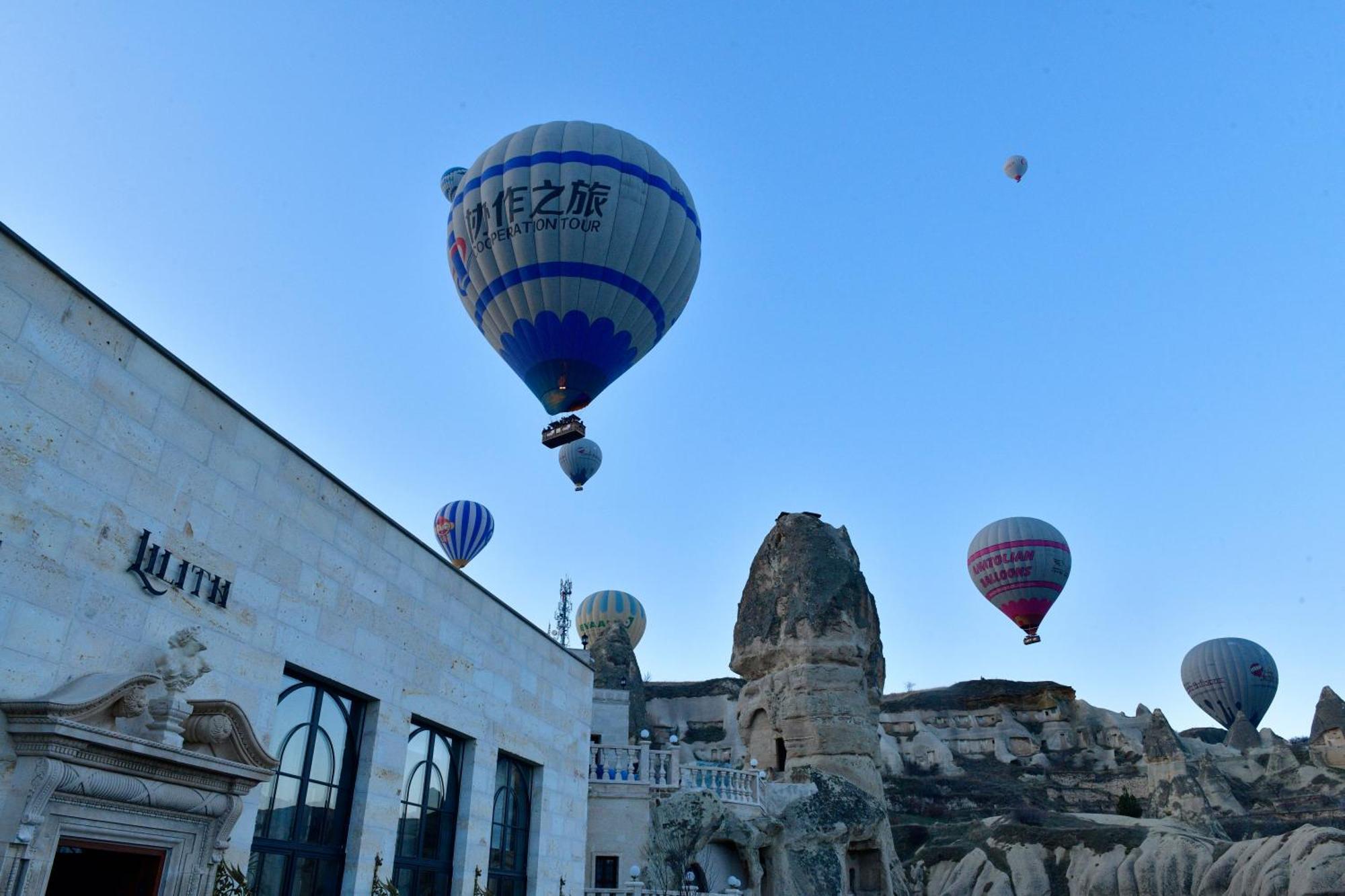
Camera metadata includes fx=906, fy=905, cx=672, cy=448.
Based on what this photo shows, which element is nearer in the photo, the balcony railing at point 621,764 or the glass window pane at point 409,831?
the glass window pane at point 409,831

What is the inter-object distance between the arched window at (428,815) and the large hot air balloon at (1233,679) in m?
63.0

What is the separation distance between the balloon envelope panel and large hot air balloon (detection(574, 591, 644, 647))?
14679 mm

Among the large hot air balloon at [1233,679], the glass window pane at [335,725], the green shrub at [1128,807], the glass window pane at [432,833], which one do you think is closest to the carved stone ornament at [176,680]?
the glass window pane at [335,725]

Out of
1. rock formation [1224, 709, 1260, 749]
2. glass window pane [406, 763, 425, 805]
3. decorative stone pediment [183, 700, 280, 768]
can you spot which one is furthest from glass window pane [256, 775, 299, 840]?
rock formation [1224, 709, 1260, 749]

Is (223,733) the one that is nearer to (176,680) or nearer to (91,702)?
(176,680)

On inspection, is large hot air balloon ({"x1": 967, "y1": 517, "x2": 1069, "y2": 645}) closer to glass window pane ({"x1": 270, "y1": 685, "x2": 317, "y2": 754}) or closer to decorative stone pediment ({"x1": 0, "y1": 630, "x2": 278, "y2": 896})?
glass window pane ({"x1": 270, "y1": 685, "x2": 317, "y2": 754})

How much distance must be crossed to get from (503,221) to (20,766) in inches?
545

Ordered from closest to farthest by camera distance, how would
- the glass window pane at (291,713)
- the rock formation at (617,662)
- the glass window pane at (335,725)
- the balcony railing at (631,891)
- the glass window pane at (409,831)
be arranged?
1. the glass window pane at (291,713)
2. the glass window pane at (335,725)
3. the glass window pane at (409,831)
4. the balcony railing at (631,891)
5. the rock formation at (617,662)

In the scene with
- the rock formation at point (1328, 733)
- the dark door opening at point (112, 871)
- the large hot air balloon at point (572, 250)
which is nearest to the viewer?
the dark door opening at point (112, 871)

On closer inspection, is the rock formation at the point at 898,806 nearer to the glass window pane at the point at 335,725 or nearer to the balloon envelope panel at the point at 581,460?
the glass window pane at the point at 335,725

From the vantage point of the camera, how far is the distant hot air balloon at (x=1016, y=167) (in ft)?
130

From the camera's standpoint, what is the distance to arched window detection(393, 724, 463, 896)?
1070cm

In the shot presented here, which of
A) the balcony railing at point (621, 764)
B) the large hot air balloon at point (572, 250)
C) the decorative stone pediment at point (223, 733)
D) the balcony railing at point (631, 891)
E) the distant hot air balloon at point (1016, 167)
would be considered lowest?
the balcony railing at point (631, 891)

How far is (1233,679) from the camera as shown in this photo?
5950 centimetres
